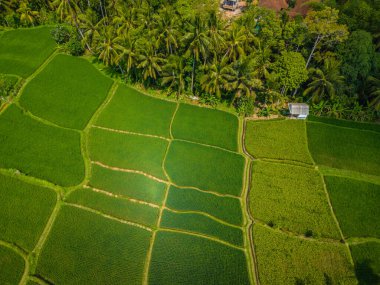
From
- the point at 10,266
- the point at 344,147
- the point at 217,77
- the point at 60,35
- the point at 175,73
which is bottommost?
the point at 10,266

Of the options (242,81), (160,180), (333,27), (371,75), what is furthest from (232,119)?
(371,75)

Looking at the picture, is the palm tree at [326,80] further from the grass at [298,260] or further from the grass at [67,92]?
the grass at [67,92]

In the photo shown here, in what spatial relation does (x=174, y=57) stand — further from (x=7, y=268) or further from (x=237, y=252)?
(x=7, y=268)

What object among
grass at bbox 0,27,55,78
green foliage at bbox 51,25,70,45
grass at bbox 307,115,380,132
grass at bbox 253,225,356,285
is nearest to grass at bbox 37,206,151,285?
grass at bbox 253,225,356,285

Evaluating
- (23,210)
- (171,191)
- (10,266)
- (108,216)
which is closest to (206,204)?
(171,191)

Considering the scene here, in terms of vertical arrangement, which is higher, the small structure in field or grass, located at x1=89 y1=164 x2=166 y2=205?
the small structure in field

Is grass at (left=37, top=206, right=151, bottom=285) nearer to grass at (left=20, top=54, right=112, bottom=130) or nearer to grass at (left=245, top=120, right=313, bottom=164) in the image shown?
grass at (left=20, top=54, right=112, bottom=130)

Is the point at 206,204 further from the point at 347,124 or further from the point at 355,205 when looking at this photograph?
the point at 347,124
